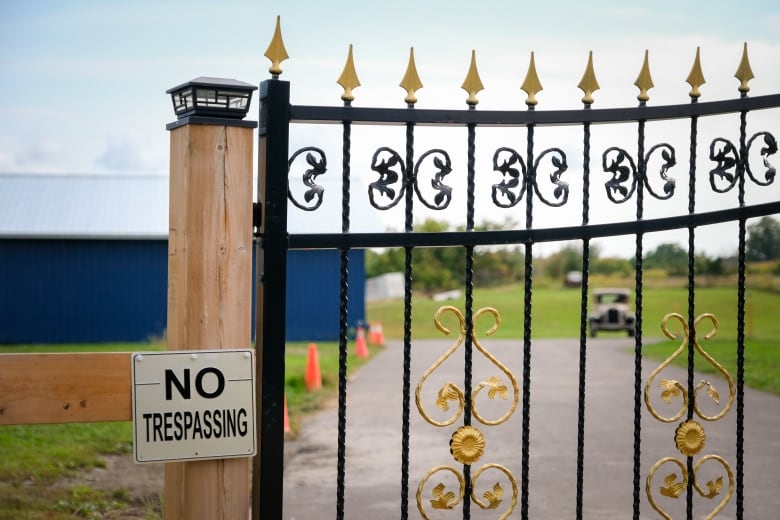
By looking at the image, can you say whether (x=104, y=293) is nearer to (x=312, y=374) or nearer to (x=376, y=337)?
(x=376, y=337)

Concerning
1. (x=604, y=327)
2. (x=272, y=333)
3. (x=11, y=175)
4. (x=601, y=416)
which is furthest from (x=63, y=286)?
(x=272, y=333)

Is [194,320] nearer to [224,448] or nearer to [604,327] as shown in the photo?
[224,448]

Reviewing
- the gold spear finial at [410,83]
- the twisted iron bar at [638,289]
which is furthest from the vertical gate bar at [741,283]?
the gold spear finial at [410,83]

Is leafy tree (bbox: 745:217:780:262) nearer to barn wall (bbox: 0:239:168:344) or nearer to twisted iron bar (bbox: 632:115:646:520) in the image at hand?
twisted iron bar (bbox: 632:115:646:520)

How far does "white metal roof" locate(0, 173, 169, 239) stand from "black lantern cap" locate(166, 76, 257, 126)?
71.1 ft

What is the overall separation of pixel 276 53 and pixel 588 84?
1262 mm

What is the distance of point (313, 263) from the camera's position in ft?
80.1

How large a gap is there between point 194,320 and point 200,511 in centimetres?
66

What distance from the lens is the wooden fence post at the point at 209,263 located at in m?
3.01

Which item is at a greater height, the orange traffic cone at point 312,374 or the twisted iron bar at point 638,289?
the twisted iron bar at point 638,289

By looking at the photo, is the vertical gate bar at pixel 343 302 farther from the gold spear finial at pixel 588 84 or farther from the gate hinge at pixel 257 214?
the gold spear finial at pixel 588 84

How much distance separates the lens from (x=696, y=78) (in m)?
3.74

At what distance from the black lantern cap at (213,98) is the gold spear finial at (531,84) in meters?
1.08

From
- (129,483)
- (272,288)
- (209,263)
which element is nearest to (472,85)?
(272,288)
